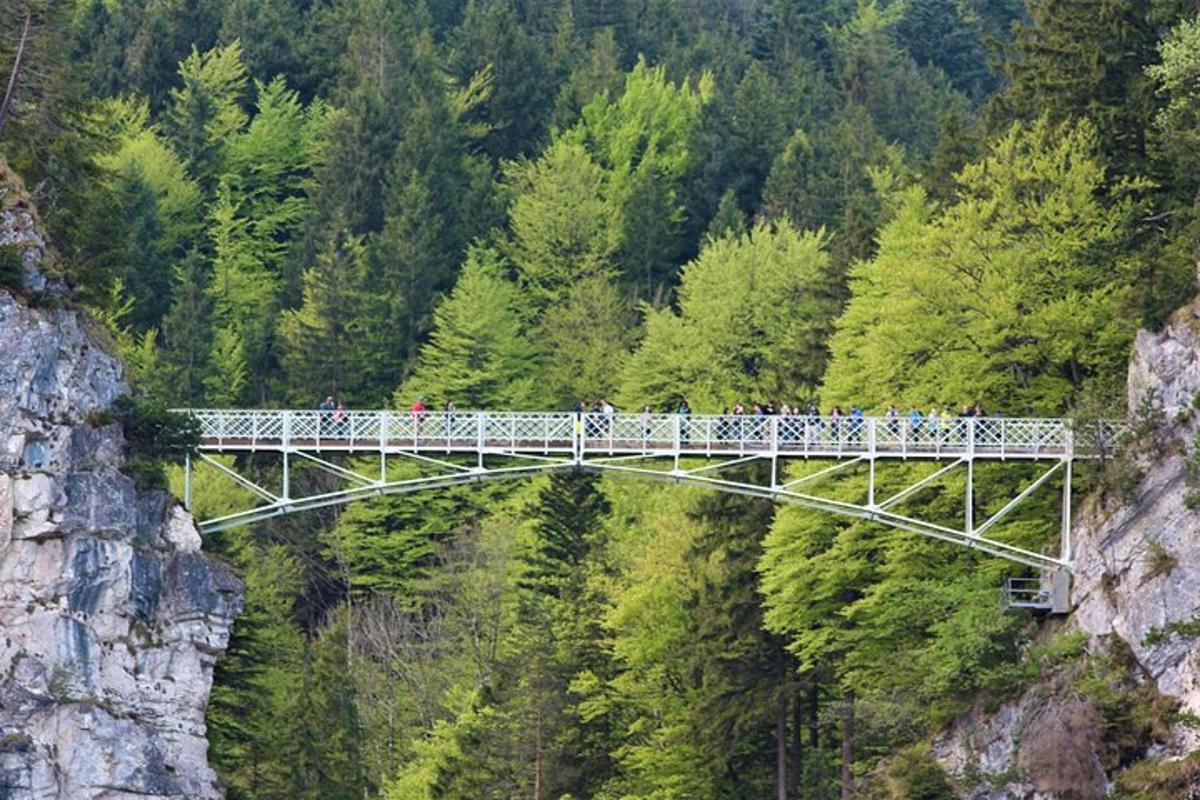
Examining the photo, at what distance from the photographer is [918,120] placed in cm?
14850

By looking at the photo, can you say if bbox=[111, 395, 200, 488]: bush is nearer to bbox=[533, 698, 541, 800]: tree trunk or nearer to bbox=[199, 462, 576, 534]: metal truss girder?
bbox=[199, 462, 576, 534]: metal truss girder

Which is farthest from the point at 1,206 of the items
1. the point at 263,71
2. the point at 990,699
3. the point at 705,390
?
the point at 263,71

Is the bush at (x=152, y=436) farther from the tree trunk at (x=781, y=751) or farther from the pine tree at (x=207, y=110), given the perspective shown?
the pine tree at (x=207, y=110)

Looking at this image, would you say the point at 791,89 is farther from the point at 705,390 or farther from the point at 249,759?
the point at 249,759

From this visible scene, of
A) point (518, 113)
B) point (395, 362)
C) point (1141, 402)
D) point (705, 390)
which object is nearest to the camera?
point (1141, 402)

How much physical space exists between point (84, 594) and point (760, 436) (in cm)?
1462

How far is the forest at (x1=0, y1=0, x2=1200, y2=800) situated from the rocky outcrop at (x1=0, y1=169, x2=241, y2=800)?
217cm

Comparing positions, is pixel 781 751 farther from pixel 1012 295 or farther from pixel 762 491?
pixel 1012 295

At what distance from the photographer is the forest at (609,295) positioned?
283 feet

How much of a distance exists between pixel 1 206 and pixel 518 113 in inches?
2434

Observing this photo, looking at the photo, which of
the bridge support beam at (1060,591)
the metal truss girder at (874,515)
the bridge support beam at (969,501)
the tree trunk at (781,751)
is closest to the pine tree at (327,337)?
the tree trunk at (781,751)

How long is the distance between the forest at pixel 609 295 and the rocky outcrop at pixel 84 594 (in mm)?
2174

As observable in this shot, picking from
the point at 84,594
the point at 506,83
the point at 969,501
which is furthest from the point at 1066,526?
the point at 506,83

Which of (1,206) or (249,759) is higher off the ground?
(1,206)
